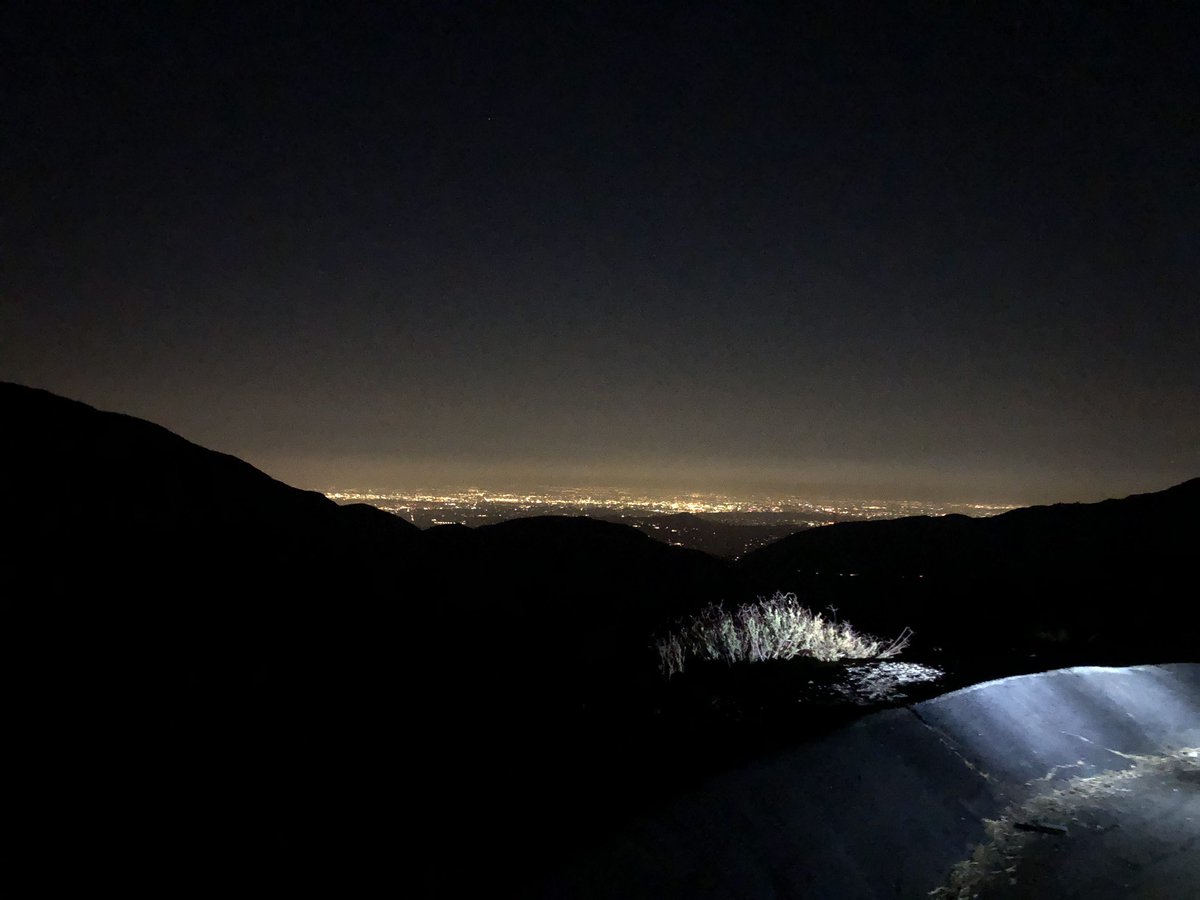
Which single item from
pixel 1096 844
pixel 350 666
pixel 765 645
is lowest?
pixel 350 666

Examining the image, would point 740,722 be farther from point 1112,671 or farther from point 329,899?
point 1112,671

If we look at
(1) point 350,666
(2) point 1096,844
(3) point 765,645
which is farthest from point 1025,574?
(1) point 350,666

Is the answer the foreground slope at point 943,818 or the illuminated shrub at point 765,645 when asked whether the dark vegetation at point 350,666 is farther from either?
the illuminated shrub at point 765,645

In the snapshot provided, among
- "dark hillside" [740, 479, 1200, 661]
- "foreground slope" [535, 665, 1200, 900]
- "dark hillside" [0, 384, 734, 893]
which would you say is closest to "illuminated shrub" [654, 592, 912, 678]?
"dark hillside" [0, 384, 734, 893]

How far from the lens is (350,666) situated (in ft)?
34.0

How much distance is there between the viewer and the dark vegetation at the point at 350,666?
487cm

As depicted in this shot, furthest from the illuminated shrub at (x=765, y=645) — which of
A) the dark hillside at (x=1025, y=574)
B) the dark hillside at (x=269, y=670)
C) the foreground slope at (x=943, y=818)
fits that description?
the dark hillside at (x=1025, y=574)

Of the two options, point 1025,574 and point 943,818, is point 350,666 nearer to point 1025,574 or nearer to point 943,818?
point 943,818

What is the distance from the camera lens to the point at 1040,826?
4.32 metres

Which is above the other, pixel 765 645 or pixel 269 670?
pixel 765 645

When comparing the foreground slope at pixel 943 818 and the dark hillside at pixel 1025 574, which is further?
the dark hillside at pixel 1025 574

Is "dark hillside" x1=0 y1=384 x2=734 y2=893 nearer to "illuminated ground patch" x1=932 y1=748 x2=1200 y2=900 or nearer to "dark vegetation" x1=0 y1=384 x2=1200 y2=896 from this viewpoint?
"dark vegetation" x1=0 y1=384 x2=1200 y2=896

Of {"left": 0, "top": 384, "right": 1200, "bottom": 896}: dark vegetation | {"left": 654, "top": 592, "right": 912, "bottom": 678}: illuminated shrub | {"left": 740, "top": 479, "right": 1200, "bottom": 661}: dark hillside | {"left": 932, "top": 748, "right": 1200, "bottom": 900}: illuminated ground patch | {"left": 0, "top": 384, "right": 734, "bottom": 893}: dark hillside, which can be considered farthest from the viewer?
{"left": 740, "top": 479, "right": 1200, "bottom": 661}: dark hillside

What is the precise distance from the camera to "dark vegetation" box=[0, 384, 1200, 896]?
487 cm
